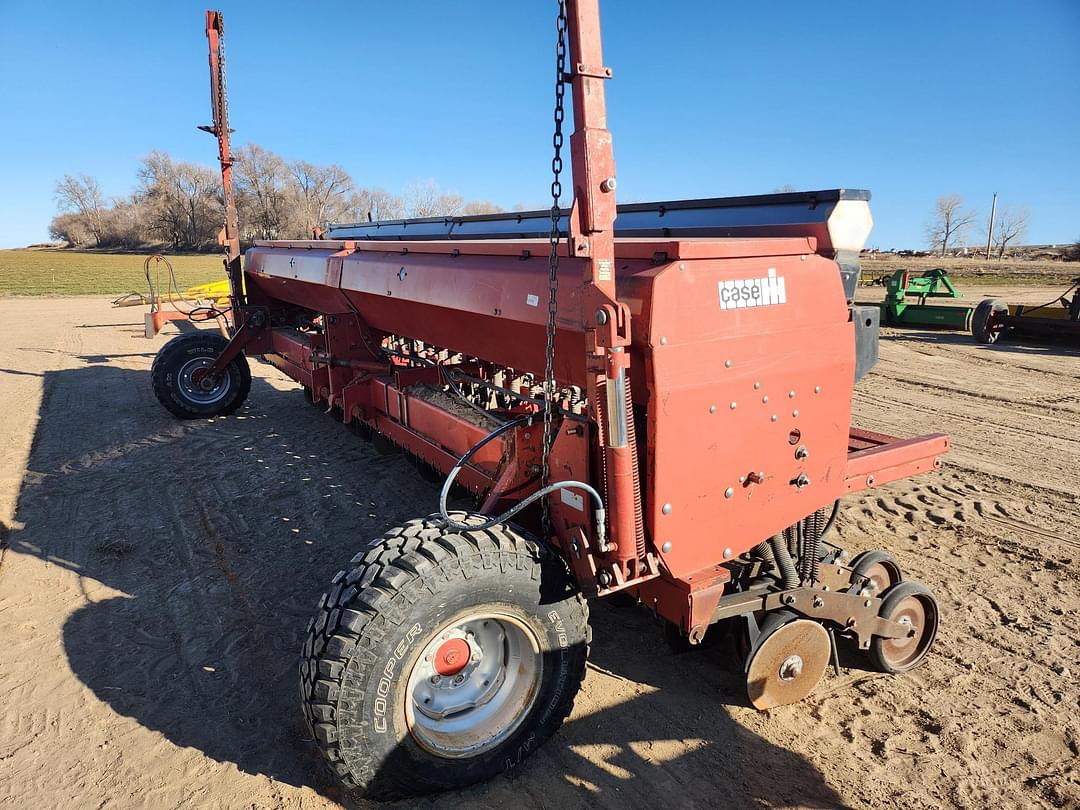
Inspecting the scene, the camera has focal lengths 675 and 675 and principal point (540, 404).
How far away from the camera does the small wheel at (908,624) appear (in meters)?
3.14

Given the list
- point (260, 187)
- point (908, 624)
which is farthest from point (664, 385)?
point (260, 187)

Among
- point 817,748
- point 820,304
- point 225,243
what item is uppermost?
point 225,243

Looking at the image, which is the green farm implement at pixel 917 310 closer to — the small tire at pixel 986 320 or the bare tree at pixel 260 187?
the small tire at pixel 986 320

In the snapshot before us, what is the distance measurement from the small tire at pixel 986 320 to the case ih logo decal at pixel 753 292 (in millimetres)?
12906

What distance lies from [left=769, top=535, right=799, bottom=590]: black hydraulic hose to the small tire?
1266cm

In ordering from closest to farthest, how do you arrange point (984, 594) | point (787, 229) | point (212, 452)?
point (787, 229) < point (984, 594) < point (212, 452)

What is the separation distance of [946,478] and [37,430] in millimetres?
8904

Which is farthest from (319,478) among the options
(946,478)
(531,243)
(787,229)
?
(946,478)

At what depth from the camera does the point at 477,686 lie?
2557 millimetres

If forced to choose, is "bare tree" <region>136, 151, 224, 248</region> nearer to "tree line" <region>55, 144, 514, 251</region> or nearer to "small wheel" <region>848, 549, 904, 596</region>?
"tree line" <region>55, 144, 514, 251</region>

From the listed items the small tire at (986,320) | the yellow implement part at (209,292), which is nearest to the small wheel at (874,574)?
the small tire at (986,320)

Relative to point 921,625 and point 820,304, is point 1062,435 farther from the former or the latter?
point 820,304

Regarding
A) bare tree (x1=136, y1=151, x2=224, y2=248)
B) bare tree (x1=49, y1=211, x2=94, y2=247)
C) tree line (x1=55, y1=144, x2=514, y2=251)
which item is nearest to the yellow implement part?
tree line (x1=55, y1=144, x2=514, y2=251)

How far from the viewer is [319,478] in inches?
222
